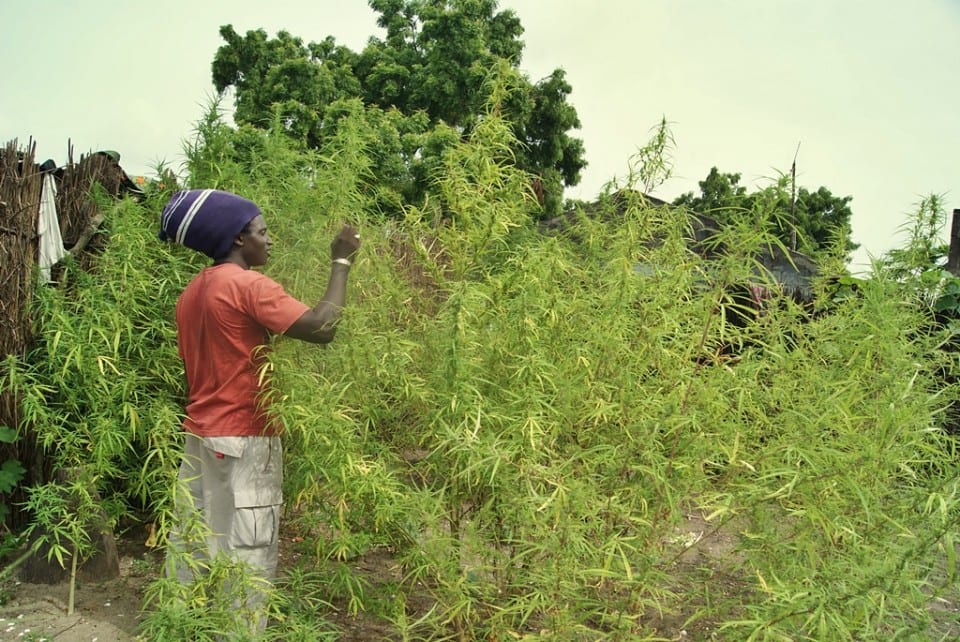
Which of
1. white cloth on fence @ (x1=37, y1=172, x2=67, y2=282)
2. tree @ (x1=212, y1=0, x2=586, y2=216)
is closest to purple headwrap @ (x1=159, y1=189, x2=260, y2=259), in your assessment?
white cloth on fence @ (x1=37, y1=172, x2=67, y2=282)

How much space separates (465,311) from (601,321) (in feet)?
1.54

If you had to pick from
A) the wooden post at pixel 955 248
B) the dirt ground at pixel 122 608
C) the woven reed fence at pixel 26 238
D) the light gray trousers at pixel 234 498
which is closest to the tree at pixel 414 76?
the wooden post at pixel 955 248

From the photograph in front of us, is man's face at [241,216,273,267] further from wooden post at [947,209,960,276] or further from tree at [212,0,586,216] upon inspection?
tree at [212,0,586,216]

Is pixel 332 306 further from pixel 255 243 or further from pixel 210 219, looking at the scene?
pixel 210 219

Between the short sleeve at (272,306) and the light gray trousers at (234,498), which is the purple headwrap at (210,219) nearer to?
the short sleeve at (272,306)

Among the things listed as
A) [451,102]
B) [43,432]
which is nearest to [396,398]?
[43,432]

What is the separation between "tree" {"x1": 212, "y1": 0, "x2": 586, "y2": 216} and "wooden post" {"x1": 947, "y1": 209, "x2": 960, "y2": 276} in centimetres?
960

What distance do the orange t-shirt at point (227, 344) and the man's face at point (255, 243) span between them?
0.06m

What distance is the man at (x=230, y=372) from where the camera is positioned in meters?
2.63

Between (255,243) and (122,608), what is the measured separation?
189cm

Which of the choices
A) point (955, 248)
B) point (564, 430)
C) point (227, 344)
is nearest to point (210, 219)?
point (227, 344)

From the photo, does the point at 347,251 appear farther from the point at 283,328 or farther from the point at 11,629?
the point at 11,629

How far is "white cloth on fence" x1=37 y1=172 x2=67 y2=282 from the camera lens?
4.19 meters

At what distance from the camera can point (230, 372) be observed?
271cm
